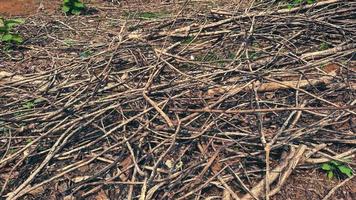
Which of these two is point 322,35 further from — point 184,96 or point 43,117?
point 43,117

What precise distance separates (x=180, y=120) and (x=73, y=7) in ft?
11.9

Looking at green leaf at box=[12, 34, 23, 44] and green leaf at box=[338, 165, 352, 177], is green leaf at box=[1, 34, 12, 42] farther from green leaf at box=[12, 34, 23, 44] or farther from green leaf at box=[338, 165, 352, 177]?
green leaf at box=[338, 165, 352, 177]

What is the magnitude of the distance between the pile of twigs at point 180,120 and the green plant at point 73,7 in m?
1.91

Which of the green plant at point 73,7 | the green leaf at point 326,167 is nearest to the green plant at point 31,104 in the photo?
the green leaf at point 326,167

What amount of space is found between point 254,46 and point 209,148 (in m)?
1.77

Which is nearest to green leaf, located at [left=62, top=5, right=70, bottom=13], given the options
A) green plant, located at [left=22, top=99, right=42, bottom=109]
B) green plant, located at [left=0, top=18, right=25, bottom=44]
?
green plant, located at [left=0, top=18, right=25, bottom=44]

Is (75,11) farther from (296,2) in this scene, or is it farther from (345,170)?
(345,170)

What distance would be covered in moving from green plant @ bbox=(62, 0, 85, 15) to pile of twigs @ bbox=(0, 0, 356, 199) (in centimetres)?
191

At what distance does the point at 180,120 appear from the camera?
2.97 metres

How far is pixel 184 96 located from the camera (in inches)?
133

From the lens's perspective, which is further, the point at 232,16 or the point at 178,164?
the point at 232,16

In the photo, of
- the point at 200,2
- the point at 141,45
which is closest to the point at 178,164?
the point at 141,45

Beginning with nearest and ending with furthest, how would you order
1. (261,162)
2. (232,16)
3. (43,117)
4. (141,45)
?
(261,162)
(43,117)
(141,45)
(232,16)

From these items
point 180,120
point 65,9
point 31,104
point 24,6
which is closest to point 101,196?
point 180,120
